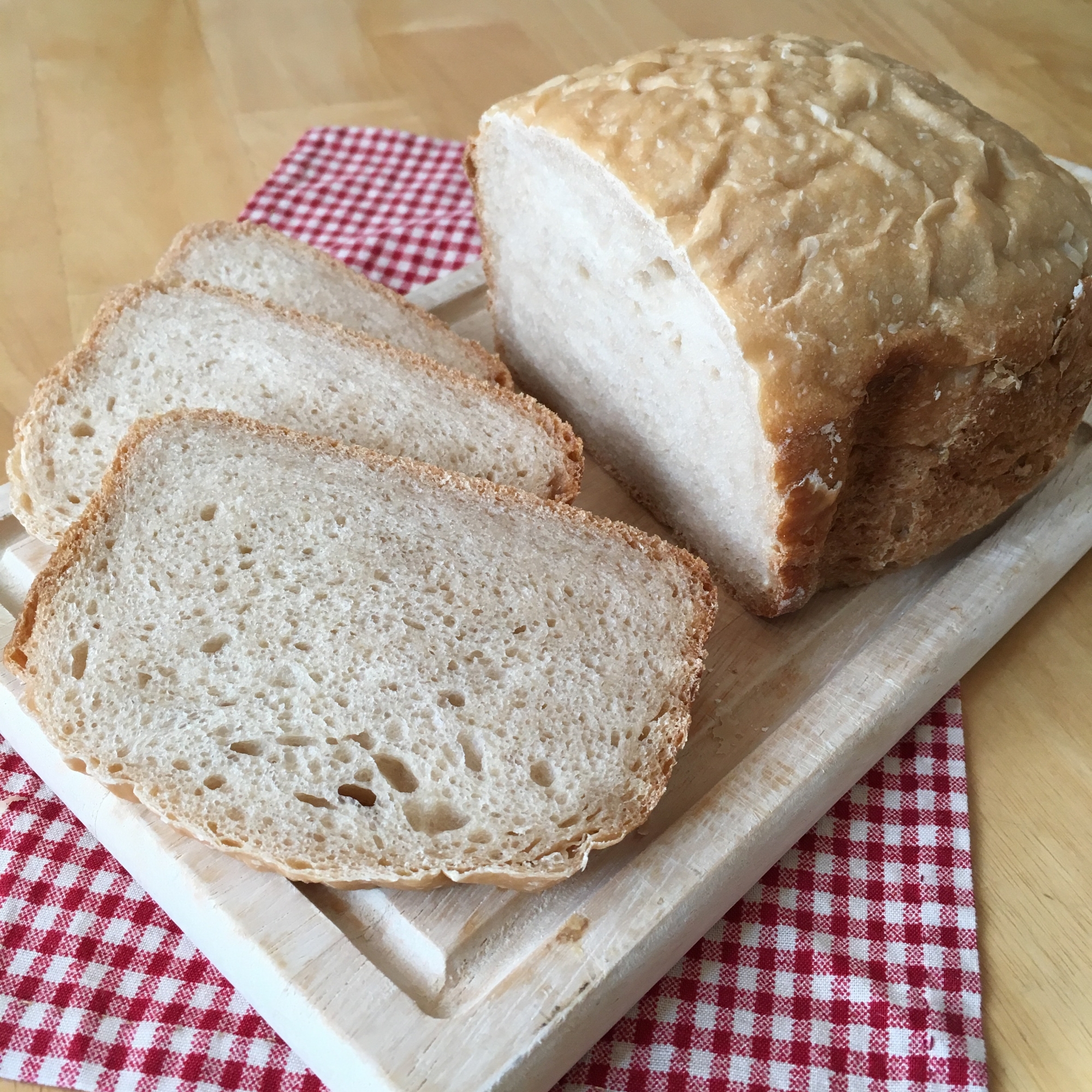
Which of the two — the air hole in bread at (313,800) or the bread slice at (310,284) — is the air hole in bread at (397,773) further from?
the bread slice at (310,284)

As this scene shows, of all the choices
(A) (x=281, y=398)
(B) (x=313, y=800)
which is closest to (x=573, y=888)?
(B) (x=313, y=800)

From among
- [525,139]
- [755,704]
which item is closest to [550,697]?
[755,704]

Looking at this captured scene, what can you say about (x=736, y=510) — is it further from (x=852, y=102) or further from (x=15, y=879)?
(x=15, y=879)

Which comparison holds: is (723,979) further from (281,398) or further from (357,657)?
(281,398)

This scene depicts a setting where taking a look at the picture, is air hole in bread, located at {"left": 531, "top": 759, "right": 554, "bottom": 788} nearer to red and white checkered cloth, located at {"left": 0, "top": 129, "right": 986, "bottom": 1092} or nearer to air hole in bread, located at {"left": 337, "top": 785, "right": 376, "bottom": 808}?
air hole in bread, located at {"left": 337, "top": 785, "right": 376, "bottom": 808}

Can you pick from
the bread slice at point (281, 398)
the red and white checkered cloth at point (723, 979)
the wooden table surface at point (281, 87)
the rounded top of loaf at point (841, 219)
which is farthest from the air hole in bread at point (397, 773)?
the wooden table surface at point (281, 87)

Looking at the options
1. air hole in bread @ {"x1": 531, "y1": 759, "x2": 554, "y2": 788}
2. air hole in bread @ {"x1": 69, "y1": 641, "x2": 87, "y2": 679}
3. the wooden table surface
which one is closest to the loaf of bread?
the wooden table surface
